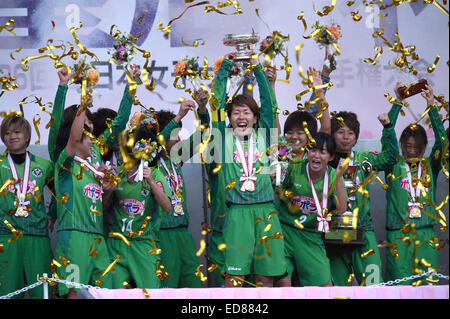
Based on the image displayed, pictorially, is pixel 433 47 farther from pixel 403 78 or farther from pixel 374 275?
pixel 374 275

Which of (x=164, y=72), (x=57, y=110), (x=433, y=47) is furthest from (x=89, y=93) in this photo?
(x=433, y=47)

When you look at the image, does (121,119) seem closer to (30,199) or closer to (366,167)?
(30,199)

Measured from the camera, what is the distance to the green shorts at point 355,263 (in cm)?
479

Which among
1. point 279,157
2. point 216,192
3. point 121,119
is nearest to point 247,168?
point 279,157

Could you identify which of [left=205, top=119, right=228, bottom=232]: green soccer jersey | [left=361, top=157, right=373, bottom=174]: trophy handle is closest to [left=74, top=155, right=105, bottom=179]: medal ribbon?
[left=205, top=119, right=228, bottom=232]: green soccer jersey

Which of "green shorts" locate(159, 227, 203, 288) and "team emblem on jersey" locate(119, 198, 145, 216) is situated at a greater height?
"team emblem on jersey" locate(119, 198, 145, 216)

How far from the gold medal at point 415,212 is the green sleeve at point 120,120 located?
196cm

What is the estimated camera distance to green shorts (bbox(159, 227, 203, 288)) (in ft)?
15.9

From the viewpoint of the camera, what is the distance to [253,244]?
14.2ft

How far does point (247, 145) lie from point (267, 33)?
1267 millimetres

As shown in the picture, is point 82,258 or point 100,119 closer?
point 82,258

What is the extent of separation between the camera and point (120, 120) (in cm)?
459

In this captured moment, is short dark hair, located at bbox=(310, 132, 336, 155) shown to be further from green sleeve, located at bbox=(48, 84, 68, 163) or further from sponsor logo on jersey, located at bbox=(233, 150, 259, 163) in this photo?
green sleeve, located at bbox=(48, 84, 68, 163)

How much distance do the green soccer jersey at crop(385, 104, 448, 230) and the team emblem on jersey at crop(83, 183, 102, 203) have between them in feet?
6.19
